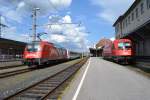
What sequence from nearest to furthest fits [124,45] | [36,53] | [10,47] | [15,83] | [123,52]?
[15,83], [36,53], [123,52], [124,45], [10,47]

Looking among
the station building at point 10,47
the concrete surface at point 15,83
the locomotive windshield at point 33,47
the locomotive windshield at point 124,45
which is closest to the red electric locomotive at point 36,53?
the locomotive windshield at point 33,47

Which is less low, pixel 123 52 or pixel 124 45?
pixel 124 45

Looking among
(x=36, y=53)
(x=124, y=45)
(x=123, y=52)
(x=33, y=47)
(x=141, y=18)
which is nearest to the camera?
(x=36, y=53)

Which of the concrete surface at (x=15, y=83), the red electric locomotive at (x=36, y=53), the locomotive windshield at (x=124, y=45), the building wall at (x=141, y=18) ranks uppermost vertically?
the building wall at (x=141, y=18)

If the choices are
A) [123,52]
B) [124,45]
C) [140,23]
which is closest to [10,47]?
[140,23]

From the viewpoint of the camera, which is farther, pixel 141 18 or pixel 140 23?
pixel 140 23

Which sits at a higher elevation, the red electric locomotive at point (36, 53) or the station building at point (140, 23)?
the station building at point (140, 23)

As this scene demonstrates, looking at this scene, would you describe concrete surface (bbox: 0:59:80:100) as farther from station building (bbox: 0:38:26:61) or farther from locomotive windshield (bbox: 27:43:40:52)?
station building (bbox: 0:38:26:61)

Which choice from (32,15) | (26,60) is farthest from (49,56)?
(32,15)

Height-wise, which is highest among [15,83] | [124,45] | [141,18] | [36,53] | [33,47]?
[141,18]

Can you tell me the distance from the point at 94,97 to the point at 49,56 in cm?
2376

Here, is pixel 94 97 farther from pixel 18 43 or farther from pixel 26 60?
pixel 18 43

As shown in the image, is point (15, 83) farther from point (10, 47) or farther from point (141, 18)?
point (10, 47)

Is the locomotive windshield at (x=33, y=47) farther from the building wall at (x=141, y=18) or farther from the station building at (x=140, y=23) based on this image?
the building wall at (x=141, y=18)
